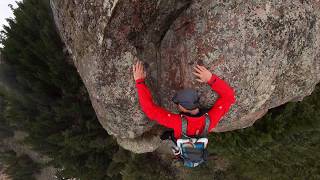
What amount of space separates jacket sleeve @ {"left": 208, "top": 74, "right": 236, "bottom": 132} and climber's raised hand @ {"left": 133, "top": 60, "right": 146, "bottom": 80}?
143 centimetres

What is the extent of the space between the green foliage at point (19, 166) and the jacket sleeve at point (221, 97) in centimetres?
1587

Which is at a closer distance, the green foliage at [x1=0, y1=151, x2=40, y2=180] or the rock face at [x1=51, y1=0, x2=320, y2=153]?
the rock face at [x1=51, y1=0, x2=320, y2=153]

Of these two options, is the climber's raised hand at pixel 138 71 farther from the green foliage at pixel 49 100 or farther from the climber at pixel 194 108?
the green foliage at pixel 49 100

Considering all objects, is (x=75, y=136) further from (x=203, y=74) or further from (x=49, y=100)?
(x=203, y=74)

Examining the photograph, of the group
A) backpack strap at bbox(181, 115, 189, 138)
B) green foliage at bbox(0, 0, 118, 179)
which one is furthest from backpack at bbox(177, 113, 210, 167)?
green foliage at bbox(0, 0, 118, 179)

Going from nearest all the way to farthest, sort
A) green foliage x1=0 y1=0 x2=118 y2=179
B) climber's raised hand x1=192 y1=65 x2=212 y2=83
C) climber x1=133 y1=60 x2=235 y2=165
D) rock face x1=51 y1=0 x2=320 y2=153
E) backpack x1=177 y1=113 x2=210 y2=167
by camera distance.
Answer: climber x1=133 y1=60 x2=235 y2=165 < climber's raised hand x1=192 y1=65 x2=212 y2=83 < backpack x1=177 y1=113 x2=210 y2=167 < rock face x1=51 y1=0 x2=320 y2=153 < green foliage x1=0 y1=0 x2=118 y2=179

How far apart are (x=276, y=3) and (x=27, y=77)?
448 inches

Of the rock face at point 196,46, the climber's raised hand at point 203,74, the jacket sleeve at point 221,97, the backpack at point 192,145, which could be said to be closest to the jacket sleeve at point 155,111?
the backpack at point 192,145

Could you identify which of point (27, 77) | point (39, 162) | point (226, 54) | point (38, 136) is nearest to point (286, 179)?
point (226, 54)

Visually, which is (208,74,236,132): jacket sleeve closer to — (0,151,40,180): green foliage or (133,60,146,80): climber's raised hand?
(133,60,146,80): climber's raised hand

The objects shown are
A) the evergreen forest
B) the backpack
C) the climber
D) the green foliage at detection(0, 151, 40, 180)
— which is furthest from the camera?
the green foliage at detection(0, 151, 40, 180)

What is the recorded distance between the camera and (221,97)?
6176 mm

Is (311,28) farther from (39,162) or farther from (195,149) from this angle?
(39,162)

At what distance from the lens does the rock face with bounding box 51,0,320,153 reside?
640 cm
